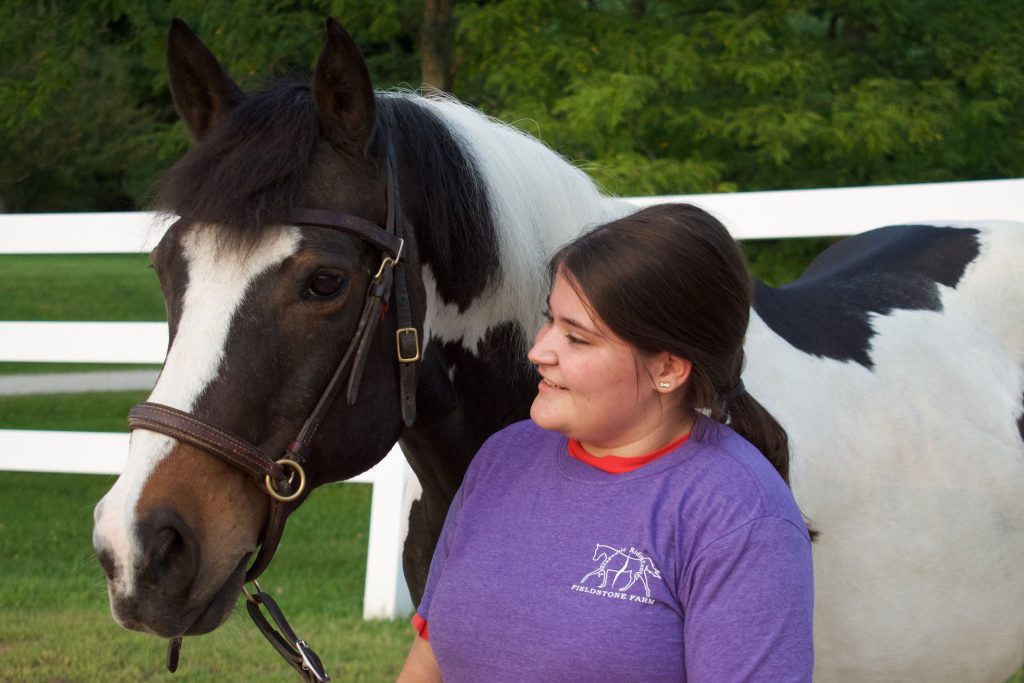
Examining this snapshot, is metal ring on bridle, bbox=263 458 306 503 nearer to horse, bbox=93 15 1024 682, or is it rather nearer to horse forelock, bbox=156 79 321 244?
horse, bbox=93 15 1024 682

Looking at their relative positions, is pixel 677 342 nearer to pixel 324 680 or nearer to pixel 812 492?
pixel 324 680

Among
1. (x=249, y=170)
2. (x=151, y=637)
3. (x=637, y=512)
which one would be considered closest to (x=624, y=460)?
(x=637, y=512)

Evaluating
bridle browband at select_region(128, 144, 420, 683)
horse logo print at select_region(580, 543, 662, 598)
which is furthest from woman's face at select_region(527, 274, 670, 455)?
bridle browband at select_region(128, 144, 420, 683)

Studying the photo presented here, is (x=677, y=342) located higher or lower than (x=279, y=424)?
higher

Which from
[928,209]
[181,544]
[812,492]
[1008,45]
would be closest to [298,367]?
[181,544]

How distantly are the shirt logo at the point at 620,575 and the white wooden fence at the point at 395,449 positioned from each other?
87.7 inches

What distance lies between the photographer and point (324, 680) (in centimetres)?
203

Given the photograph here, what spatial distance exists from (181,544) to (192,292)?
0.42 metres

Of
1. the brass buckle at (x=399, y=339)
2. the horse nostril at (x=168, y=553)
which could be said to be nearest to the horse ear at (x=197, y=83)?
the brass buckle at (x=399, y=339)

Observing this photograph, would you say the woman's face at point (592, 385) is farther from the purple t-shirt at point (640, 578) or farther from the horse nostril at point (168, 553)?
the horse nostril at point (168, 553)

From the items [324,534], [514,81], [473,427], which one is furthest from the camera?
[514,81]

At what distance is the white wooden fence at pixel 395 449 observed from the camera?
422 cm

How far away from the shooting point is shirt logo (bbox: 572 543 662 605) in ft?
4.96

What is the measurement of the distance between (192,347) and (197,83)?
0.64 meters
